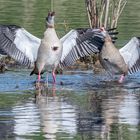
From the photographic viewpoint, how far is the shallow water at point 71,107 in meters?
10.6

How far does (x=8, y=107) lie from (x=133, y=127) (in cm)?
248

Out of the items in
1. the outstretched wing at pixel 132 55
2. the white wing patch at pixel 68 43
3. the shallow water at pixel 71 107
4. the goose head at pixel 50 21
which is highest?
the goose head at pixel 50 21

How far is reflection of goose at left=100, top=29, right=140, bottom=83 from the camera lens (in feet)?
53.5

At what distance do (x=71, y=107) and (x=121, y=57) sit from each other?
392 cm

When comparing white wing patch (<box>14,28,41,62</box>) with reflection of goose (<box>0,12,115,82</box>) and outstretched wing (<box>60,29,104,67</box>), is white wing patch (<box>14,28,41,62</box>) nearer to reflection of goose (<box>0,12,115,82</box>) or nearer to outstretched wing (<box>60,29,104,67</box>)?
reflection of goose (<box>0,12,115,82</box>)

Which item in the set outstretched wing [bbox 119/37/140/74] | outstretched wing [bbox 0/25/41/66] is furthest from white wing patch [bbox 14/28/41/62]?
outstretched wing [bbox 119/37/140/74]

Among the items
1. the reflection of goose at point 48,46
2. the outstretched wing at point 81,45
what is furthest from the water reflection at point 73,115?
the outstretched wing at point 81,45

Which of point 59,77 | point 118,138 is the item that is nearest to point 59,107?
point 118,138

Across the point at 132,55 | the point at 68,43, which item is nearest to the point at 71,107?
the point at 68,43

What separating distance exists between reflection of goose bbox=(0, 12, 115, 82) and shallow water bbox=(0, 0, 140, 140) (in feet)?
1.17

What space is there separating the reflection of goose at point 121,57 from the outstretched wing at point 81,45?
209 millimetres

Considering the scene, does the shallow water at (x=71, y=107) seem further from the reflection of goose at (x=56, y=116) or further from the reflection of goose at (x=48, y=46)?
the reflection of goose at (x=48, y=46)

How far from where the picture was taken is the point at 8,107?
1265 centimetres

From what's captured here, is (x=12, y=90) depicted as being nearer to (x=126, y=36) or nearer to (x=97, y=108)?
(x=97, y=108)
